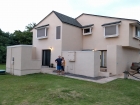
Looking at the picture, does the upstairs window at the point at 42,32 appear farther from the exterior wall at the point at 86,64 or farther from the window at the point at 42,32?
the exterior wall at the point at 86,64

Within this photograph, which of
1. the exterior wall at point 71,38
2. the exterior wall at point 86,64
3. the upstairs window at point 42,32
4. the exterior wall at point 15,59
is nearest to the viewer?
the exterior wall at point 86,64

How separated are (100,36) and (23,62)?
965cm

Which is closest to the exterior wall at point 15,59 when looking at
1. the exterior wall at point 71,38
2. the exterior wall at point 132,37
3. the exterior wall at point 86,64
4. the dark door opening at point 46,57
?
the dark door opening at point 46,57

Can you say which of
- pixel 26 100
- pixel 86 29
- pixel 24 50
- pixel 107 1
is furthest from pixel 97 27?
pixel 26 100

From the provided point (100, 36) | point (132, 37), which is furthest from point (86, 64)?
point (132, 37)

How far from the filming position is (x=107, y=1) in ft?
51.8

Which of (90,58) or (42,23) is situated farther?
(42,23)

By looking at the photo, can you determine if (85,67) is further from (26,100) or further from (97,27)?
(26,100)

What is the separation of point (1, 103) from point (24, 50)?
7.70m

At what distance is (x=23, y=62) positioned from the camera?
12641 mm

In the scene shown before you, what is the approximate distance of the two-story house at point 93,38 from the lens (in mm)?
14898

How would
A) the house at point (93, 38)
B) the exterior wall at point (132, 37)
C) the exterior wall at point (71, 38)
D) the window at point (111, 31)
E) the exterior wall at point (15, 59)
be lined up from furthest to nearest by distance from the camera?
the exterior wall at point (71, 38), the window at point (111, 31), the exterior wall at point (132, 37), the house at point (93, 38), the exterior wall at point (15, 59)

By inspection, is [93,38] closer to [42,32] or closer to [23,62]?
[42,32]

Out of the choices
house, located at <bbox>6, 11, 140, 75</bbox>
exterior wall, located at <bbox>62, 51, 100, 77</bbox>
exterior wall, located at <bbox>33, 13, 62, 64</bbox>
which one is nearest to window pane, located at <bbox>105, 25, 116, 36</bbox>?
house, located at <bbox>6, 11, 140, 75</bbox>
